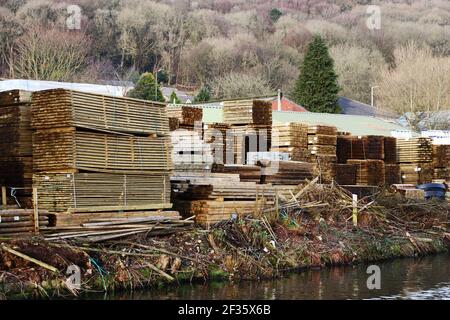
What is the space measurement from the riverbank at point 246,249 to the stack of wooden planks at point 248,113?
12.7ft

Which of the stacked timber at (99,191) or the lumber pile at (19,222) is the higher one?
the stacked timber at (99,191)

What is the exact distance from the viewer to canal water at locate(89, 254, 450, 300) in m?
16.8

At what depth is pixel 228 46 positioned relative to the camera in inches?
3895

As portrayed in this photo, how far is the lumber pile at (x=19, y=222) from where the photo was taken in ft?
55.6

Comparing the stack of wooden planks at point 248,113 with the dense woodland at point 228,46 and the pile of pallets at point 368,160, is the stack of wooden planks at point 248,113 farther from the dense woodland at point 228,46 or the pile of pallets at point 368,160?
the dense woodland at point 228,46

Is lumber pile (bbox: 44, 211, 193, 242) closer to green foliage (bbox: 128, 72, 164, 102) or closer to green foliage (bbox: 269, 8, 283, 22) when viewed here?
green foliage (bbox: 128, 72, 164, 102)

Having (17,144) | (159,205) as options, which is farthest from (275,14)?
(17,144)

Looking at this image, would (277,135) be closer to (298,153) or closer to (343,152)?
(298,153)

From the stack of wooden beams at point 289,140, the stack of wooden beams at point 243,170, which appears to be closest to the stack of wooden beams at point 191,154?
the stack of wooden beams at point 243,170

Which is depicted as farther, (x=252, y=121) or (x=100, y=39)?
(x=100, y=39)

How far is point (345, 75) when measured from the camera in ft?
273

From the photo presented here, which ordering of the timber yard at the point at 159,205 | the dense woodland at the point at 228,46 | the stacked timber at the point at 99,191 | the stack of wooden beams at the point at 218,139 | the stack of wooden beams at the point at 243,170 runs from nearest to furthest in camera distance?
the timber yard at the point at 159,205
the stacked timber at the point at 99,191
the stack of wooden beams at the point at 243,170
the stack of wooden beams at the point at 218,139
the dense woodland at the point at 228,46

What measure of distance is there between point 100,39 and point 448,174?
211ft
